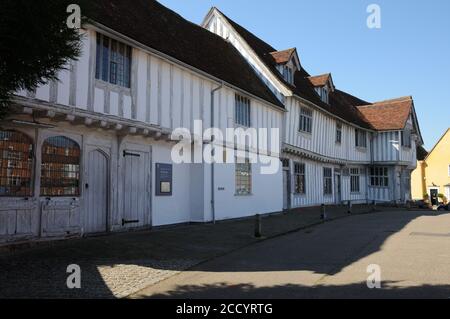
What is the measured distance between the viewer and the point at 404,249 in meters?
10.1

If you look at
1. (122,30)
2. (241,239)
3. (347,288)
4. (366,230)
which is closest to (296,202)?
(366,230)

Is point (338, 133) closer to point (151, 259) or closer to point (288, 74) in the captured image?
point (288, 74)

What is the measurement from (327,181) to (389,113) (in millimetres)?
9308

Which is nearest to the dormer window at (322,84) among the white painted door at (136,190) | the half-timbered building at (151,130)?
the half-timbered building at (151,130)

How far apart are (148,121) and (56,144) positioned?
2.96 metres

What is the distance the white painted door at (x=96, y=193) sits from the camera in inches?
424

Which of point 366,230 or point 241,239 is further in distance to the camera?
point 366,230

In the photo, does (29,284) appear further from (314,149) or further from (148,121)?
(314,149)

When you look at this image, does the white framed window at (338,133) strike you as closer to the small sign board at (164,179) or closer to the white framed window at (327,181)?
the white framed window at (327,181)

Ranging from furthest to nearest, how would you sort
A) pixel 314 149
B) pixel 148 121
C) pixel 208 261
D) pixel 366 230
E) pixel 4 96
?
1. pixel 314 149
2. pixel 366 230
3. pixel 148 121
4. pixel 208 261
5. pixel 4 96

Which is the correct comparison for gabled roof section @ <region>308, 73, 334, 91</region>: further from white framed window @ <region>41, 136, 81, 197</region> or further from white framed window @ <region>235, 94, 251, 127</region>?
white framed window @ <region>41, 136, 81, 197</region>

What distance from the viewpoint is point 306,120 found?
76.5 feet

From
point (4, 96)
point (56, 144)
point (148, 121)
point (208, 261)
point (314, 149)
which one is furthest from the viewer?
point (314, 149)

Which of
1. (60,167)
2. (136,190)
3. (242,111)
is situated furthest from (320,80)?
(60,167)
